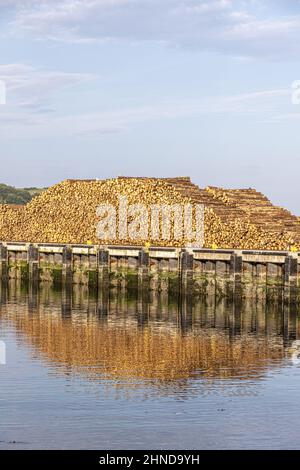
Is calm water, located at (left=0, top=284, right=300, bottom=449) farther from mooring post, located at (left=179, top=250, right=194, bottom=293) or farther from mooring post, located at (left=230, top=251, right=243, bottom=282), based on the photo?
mooring post, located at (left=179, top=250, right=194, bottom=293)

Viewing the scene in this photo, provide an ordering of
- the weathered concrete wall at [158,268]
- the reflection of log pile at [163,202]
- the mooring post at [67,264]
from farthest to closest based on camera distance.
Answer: the mooring post at [67,264] < the reflection of log pile at [163,202] < the weathered concrete wall at [158,268]

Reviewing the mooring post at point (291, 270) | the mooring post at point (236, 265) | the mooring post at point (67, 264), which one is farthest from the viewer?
the mooring post at point (67, 264)

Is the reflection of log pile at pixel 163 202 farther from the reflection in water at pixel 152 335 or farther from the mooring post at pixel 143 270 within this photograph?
the reflection in water at pixel 152 335

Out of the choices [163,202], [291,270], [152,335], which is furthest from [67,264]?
[152,335]

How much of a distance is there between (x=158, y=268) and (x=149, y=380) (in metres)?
27.9

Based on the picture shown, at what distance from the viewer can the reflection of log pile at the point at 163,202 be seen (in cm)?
5794

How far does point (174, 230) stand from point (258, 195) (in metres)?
9.03

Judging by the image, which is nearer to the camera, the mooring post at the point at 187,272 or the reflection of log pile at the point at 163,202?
the mooring post at the point at 187,272

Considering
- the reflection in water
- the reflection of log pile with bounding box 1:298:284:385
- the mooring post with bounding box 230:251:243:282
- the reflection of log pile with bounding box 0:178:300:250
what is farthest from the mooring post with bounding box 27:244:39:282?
the reflection of log pile with bounding box 1:298:284:385

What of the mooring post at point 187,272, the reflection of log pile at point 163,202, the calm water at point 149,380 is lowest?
the calm water at point 149,380

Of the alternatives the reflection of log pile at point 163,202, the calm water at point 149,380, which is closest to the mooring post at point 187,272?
the calm water at point 149,380

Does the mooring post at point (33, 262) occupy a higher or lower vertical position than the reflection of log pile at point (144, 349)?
A: higher

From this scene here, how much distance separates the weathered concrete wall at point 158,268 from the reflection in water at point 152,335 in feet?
3.26

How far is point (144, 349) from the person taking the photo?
30484mm
